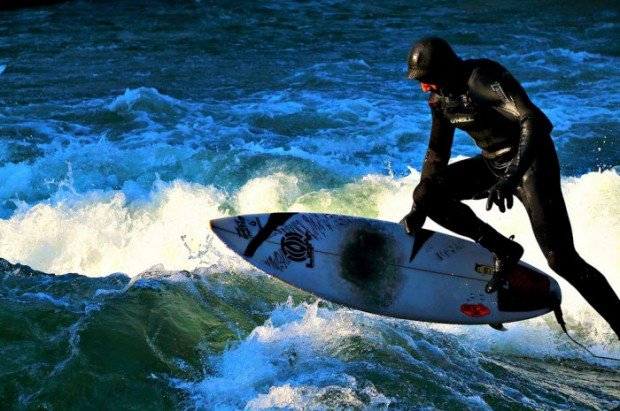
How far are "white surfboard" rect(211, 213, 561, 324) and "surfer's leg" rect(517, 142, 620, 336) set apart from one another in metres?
0.66

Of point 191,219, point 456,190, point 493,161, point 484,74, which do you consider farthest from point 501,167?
point 191,219

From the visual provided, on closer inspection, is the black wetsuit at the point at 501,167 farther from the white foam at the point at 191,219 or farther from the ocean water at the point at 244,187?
the white foam at the point at 191,219

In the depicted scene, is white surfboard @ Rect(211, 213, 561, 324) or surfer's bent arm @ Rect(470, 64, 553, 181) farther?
white surfboard @ Rect(211, 213, 561, 324)

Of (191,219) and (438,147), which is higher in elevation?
(438,147)

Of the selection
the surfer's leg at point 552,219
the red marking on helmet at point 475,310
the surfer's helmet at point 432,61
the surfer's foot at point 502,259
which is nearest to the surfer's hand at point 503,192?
the surfer's leg at point 552,219

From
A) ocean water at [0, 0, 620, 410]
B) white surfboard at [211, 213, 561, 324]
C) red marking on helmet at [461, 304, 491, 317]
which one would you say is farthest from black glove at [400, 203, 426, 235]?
ocean water at [0, 0, 620, 410]

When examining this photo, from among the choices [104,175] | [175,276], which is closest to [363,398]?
[175,276]

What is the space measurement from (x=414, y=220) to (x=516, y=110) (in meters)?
1.09

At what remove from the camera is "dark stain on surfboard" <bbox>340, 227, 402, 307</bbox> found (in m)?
5.66

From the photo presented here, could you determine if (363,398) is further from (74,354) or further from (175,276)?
(175,276)

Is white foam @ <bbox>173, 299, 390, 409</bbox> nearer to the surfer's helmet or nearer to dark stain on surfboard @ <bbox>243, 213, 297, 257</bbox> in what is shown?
dark stain on surfboard @ <bbox>243, 213, 297, 257</bbox>

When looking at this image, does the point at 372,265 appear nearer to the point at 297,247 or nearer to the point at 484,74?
the point at 297,247

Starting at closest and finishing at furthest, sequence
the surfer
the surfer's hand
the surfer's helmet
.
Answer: the surfer's hand, the surfer, the surfer's helmet

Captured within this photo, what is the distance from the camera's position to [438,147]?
5250 mm
